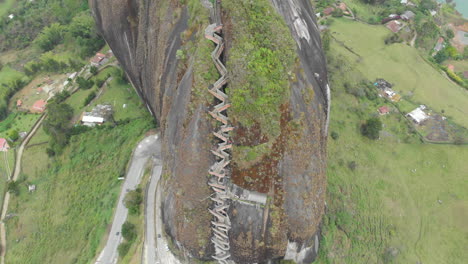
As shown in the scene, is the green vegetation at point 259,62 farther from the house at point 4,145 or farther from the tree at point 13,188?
the house at point 4,145

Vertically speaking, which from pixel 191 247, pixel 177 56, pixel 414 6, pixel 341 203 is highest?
pixel 177 56

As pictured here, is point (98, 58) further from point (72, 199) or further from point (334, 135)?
point (334, 135)

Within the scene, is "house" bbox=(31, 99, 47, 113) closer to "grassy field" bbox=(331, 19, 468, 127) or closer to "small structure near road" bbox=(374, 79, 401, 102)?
"grassy field" bbox=(331, 19, 468, 127)

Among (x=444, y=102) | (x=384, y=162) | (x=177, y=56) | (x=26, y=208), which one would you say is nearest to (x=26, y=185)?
(x=26, y=208)

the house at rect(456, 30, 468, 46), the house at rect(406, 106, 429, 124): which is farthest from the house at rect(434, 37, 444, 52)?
the house at rect(406, 106, 429, 124)

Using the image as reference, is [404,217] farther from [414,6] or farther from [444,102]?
[414,6]

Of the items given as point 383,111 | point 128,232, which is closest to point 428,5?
point 383,111
